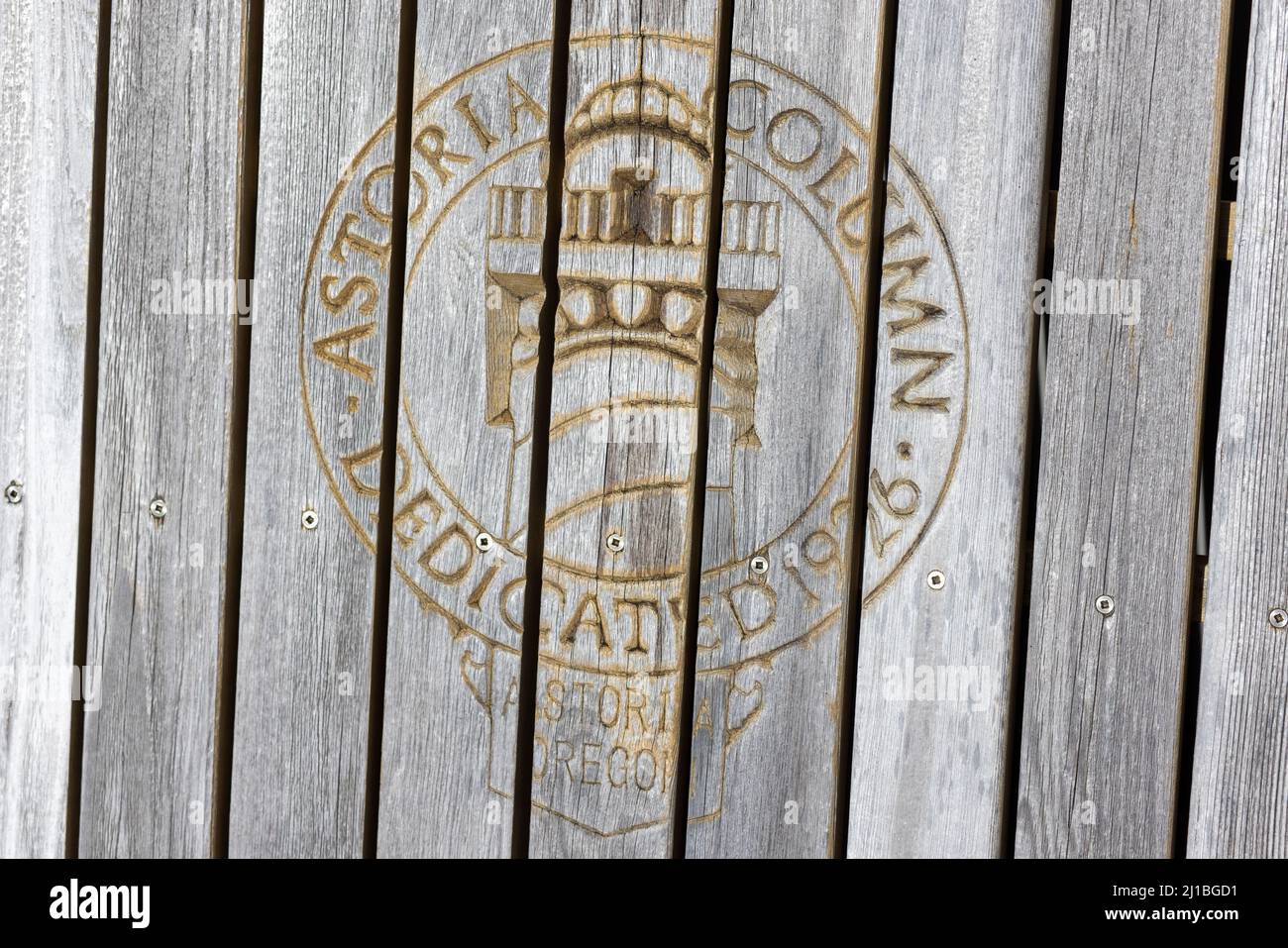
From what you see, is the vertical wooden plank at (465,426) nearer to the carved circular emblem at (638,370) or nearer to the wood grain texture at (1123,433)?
the carved circular emblem at (638,370)

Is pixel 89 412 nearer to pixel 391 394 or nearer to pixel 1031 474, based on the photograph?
pixel 391 394

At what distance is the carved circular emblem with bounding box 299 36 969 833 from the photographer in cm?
196

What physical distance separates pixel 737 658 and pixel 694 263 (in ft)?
2.28

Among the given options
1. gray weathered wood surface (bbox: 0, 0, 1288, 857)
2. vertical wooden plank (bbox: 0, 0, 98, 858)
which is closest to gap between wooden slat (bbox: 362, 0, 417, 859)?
gray weathered wood surface (bbox: 0, 0, 1288, 857)

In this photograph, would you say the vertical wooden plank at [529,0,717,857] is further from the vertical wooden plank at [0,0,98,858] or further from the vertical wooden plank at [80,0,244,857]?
the vertical wooden plank at [0,0,98,858]

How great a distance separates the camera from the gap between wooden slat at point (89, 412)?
79.5 inches

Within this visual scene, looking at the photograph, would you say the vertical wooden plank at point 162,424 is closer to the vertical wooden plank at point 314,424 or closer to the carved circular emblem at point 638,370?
the vertical wooden plank at point 314,424

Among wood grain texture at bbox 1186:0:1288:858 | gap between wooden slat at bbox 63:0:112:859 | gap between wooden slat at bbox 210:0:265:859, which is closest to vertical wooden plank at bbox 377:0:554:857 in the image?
gap between wooden slat at bbox 210:0:265:859

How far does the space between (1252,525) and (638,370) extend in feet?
3.67

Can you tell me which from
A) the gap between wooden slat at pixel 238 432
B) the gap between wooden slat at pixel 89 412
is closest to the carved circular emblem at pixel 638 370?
the gap between wooden slat at pixel 238 432

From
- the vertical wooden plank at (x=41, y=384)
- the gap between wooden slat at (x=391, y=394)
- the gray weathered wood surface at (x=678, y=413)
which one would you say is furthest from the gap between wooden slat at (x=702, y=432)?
the vertical wooden plank at (x=41, y=384)

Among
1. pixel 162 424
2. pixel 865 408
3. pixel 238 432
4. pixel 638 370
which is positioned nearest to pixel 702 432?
pixel 638 370

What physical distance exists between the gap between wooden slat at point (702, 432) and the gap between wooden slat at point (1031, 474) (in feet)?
1.83

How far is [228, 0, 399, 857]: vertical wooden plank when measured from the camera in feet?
6.50
